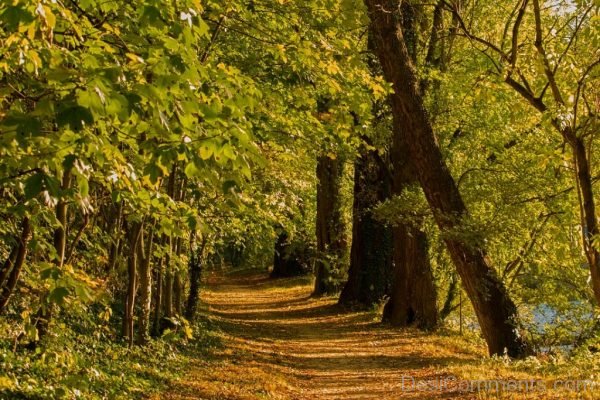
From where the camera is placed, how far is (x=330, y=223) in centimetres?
2447

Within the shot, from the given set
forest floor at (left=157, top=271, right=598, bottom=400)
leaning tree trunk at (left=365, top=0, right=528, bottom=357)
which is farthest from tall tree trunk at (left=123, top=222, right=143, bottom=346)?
leaning tree trunk at (left=365, top=0, right=528, bottom=357)

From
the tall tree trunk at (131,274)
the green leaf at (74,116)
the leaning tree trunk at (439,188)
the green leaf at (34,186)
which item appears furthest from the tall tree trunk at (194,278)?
the green leaf at (74,116)

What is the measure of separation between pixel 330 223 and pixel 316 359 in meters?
11.5

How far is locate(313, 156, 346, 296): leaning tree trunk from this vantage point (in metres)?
23.8

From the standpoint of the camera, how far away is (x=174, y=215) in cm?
537

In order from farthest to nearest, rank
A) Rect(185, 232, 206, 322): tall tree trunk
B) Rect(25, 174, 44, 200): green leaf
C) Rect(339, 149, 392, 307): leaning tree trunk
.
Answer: Rect(339, 149, 392, 307): leaning tree trunk → Rect(185, 232, 206, 322): tall tree trunk → Rect(25, 174, 44, 200): green leaf

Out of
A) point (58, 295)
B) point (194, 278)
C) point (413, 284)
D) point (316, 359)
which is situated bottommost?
point (316, 359)

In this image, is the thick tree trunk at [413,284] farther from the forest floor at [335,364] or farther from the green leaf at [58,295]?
the green leaf at [58,295]

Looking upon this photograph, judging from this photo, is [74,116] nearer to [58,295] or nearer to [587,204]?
[58,295]

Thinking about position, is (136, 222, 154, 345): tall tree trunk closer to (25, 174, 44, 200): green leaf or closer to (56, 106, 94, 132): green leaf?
(25, 174, 44, 200): green leaf

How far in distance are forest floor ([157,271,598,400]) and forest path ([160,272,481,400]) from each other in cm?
1

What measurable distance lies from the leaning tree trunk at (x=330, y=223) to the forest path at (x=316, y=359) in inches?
101

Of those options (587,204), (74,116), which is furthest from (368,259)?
(74,116)

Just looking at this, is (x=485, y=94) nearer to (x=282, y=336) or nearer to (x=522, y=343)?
(x=522, y=343)
